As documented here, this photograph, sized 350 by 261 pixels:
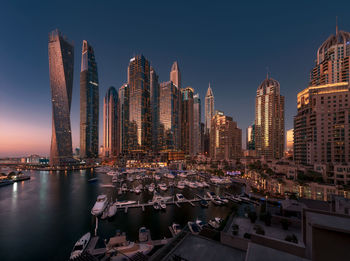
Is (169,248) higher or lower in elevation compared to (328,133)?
lower

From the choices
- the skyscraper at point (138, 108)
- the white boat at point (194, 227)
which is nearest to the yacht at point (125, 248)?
the white boat at point (194, 227)

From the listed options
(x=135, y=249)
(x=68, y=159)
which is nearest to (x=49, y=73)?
(x=68, y=159)

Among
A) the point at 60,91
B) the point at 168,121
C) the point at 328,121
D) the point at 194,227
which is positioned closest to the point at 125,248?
the point at 194,227

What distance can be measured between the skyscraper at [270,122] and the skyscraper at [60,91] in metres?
180

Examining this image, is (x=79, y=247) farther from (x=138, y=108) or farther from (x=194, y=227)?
(x=138, y=108)

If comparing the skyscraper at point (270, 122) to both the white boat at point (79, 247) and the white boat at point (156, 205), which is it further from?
the white boat at point (79, 247)

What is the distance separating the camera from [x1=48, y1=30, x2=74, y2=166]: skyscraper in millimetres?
140750

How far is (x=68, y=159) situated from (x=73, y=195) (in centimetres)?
11968

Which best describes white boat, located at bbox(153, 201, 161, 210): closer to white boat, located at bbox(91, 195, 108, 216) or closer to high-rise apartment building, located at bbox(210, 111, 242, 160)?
white boat, located at bbox(91, 195, 108, 216)

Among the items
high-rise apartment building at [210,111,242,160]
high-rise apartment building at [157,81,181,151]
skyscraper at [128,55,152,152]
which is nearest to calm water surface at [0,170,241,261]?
skyscraper at [128,55,152,152]

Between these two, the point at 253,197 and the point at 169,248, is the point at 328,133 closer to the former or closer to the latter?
the point at 253,197

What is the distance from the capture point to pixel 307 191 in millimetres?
43469

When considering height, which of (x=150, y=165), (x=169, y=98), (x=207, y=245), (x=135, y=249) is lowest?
(x=150, y=165)

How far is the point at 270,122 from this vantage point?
474ft
